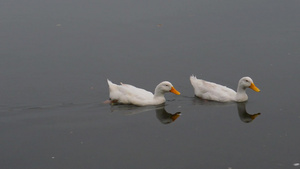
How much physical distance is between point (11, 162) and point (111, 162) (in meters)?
2.28

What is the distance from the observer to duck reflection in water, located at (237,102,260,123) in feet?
42.9

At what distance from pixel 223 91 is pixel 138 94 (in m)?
2.38

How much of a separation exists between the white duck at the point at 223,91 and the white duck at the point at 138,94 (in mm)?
772

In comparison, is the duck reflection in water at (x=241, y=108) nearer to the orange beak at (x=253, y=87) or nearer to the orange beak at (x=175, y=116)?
the orange beak at (x=253, y=87)

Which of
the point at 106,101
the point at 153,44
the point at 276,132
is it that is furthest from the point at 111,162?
the point at 153,44

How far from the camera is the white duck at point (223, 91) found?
13789mm

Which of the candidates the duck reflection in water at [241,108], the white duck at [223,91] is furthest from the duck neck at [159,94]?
the white duck at [223,91]

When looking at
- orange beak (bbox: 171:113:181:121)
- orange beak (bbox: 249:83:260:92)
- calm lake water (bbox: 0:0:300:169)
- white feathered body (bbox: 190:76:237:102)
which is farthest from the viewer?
white feathered body (bbox: 190:76:237:102)

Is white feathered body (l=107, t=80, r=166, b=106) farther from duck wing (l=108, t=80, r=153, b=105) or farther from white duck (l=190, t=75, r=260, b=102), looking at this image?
white duck (l=190, t=75, r=260, b=102)

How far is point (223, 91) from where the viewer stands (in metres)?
13.9

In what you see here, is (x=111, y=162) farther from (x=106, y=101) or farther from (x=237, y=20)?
(x=237, y=20)

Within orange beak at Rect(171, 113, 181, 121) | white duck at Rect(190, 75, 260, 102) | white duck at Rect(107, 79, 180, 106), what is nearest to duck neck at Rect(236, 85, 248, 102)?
white duck at Rect(190, 75, 260, 102)

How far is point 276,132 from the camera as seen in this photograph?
12.2 metres

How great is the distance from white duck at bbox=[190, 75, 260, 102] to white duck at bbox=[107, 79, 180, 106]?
77 cm
